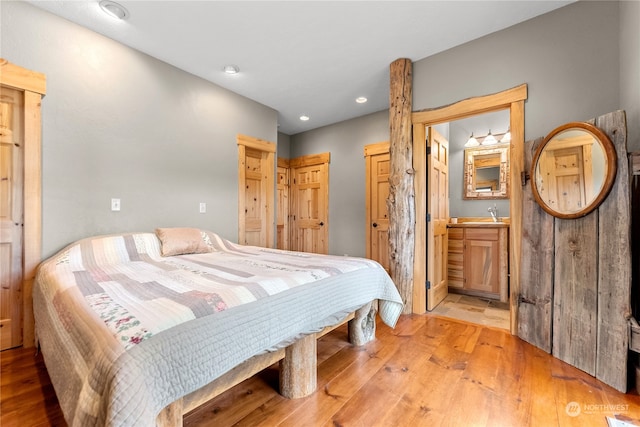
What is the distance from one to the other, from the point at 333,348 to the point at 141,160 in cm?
248

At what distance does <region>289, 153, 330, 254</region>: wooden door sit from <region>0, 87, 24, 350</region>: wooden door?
3642 mm

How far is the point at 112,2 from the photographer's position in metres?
2.02

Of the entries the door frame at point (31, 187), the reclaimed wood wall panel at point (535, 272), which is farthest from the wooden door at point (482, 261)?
the door frame at point (31, 187)

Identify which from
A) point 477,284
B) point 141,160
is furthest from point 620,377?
point 141,160

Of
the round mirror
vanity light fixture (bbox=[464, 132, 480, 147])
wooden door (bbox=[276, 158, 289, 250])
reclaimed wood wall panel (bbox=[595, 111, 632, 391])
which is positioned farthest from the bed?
wooden door (bbox=[276, 158, 289, 250])

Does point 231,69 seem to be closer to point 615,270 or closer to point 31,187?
point 31,187

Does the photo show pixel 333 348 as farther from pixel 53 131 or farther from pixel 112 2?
pixel 112 2

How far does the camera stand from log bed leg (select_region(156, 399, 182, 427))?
91cm

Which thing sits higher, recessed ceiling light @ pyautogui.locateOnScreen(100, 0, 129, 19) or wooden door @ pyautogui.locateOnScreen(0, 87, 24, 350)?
recessed ceiling light @ pyautogui.locateOnScreen(100, 0, 129, 19)

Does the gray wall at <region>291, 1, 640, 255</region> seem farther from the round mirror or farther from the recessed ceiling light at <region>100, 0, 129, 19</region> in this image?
the recessed ceiling light at <region>100, 0, 129, 19</region>

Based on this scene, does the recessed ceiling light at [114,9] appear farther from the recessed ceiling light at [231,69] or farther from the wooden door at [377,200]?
the wooden door at [377,200]

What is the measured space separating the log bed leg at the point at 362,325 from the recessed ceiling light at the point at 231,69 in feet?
9.12

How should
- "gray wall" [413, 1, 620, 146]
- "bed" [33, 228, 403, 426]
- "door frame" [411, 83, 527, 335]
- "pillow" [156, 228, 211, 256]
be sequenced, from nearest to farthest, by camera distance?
"bed" [33, 228, 403, 426] < "gray wall" [413, 1, 620, 146] < "door frame" [411, 83, 527, 335] < "pillow" [156, 228, 211, 256]

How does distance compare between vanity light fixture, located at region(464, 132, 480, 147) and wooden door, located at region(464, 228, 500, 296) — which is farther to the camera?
vanity light fixture, located at region(464, 132, 480, 147)
